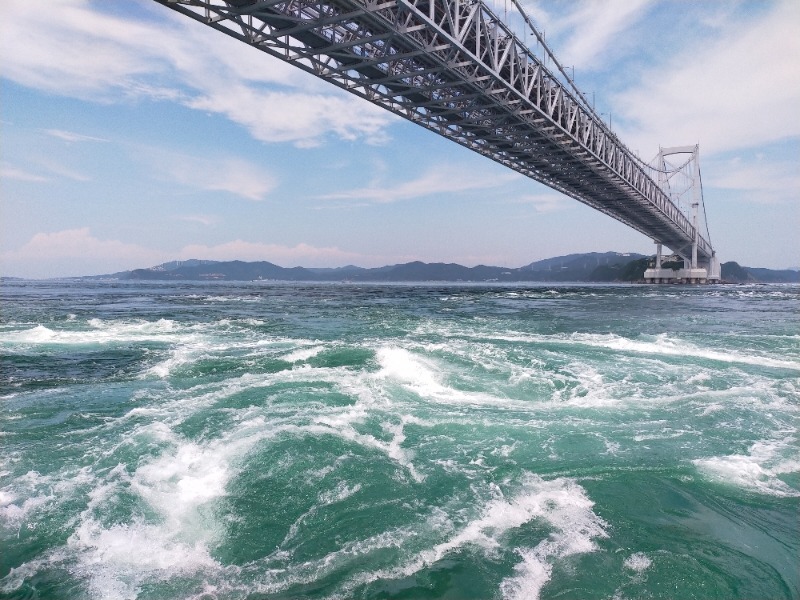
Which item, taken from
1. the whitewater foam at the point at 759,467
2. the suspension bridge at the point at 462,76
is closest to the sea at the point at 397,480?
the whitewater foam at the point at 759,467

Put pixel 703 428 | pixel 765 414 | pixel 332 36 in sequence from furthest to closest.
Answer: pixel 332 36 < pixel 765 414 < pixel 703 428

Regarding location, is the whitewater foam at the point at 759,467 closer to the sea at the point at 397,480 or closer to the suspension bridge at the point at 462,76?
the sea at the point at 397,480

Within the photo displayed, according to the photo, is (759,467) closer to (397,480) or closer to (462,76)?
(397,480)

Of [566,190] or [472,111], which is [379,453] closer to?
[472,111]

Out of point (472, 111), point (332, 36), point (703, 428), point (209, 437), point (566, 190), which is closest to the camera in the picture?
point (209, 437)

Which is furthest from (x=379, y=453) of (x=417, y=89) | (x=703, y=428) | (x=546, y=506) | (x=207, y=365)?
(x=417, y=89)

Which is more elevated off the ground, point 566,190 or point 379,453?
point 566,190

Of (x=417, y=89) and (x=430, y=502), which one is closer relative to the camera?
(x=430, y=502)

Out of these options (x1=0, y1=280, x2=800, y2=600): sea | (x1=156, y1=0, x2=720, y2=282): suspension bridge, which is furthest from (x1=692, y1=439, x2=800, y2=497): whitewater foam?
(x1=156, y1=0, x2=720, y2=282): suspension bridge
